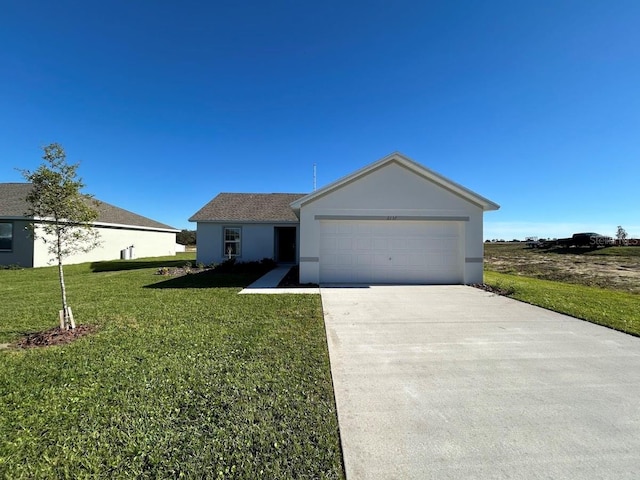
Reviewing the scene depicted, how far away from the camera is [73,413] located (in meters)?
2.89

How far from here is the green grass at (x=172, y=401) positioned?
7.38 ft

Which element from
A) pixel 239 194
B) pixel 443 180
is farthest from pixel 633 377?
pixel 239 194

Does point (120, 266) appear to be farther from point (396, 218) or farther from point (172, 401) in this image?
point (172, 401)

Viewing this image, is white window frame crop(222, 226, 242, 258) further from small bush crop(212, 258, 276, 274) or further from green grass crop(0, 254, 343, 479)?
green grass crop(0, 254, 343, 479)

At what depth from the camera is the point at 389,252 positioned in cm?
1130

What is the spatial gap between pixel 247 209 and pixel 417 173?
1127cm

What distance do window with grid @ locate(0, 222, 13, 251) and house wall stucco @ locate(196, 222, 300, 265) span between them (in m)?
10.1

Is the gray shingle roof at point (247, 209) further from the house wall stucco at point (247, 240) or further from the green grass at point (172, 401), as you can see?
the green grass at point (172, 401)

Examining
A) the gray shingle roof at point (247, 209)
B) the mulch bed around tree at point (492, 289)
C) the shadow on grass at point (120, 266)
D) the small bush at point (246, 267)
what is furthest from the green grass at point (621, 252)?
the shadow on grass at point (120, 266)

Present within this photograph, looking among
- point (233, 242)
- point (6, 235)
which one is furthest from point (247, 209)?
point (6, 235)

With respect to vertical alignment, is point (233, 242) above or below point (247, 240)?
below

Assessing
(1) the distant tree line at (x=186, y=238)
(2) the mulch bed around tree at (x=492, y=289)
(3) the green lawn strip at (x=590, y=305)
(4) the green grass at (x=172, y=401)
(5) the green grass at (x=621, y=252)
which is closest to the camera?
(4) the green grass at (x=172, y=401)

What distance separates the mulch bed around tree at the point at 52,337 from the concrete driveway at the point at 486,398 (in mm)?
4612

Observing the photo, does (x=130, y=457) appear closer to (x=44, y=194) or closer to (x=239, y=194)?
(x=44, y=194)
